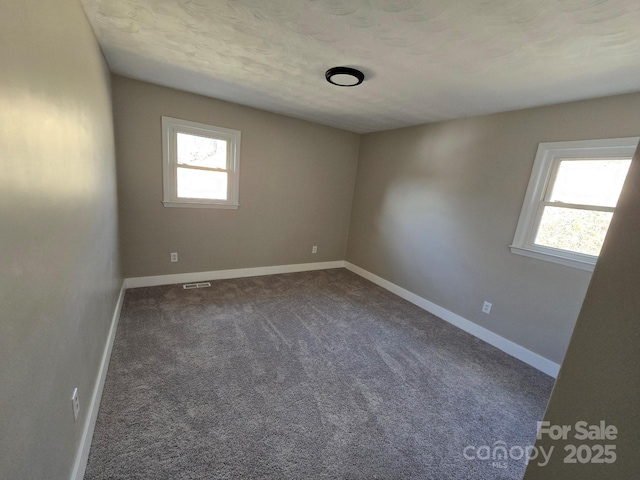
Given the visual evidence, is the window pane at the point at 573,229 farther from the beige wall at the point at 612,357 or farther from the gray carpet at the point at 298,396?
the beige wall at the point at 612,357

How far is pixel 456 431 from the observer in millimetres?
1684

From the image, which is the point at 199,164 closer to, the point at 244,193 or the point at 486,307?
the point at 244,193

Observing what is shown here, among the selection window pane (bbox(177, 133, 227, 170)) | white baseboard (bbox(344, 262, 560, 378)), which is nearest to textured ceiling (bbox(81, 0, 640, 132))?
window pane (bbox(177, 133, 227, 170))

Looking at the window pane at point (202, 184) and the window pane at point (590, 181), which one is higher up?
the window pane at point (590, 181)

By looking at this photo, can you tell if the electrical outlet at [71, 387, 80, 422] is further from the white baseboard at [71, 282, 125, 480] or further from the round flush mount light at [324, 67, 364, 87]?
the round flush mount light at [324, 67, 364, 87]

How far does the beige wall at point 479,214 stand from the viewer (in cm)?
227

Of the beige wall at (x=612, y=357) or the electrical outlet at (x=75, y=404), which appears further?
the electrical outlet at (x=75, y=404)

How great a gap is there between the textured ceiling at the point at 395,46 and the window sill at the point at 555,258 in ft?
4.36

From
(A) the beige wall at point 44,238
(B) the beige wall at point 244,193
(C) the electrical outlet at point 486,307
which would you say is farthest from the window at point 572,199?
(A) the beige wall at point 44,238

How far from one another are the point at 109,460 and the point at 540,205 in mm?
3677

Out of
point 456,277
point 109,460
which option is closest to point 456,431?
point 456,277

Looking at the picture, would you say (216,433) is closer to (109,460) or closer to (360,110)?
(109,460)

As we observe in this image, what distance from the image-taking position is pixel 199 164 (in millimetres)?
3334

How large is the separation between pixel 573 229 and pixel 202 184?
4012 millimetres
